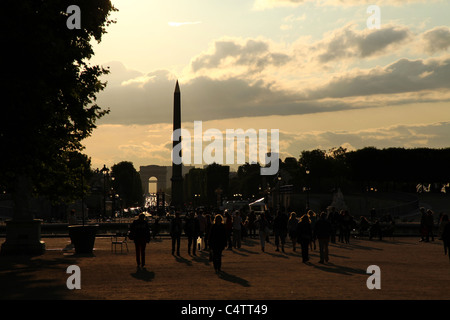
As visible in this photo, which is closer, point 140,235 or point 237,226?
point 140,235

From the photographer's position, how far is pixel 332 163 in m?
170

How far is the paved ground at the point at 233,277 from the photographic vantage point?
16094mm

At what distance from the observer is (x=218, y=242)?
2212 cm

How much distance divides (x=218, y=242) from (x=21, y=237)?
12.5 meters

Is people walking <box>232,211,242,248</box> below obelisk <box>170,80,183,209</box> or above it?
below

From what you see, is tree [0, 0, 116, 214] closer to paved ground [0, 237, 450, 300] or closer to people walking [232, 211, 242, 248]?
paved ground [0, 237, 450, 300]

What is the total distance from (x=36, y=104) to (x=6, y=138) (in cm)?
155

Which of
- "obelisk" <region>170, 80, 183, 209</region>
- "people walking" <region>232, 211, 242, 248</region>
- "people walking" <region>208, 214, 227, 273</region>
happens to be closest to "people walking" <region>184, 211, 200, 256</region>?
"people walking" <region>232, 211, 242, 248</region>

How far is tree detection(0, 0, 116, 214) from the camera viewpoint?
23.5 m

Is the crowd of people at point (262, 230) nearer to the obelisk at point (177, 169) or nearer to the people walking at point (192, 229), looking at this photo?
the people walking at point (192, 229)

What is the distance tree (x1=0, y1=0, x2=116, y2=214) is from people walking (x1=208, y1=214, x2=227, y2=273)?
674 cm

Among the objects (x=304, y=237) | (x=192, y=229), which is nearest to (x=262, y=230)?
(x=192, y=229)

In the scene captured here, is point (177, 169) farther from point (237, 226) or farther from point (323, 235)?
point (323, 235)
